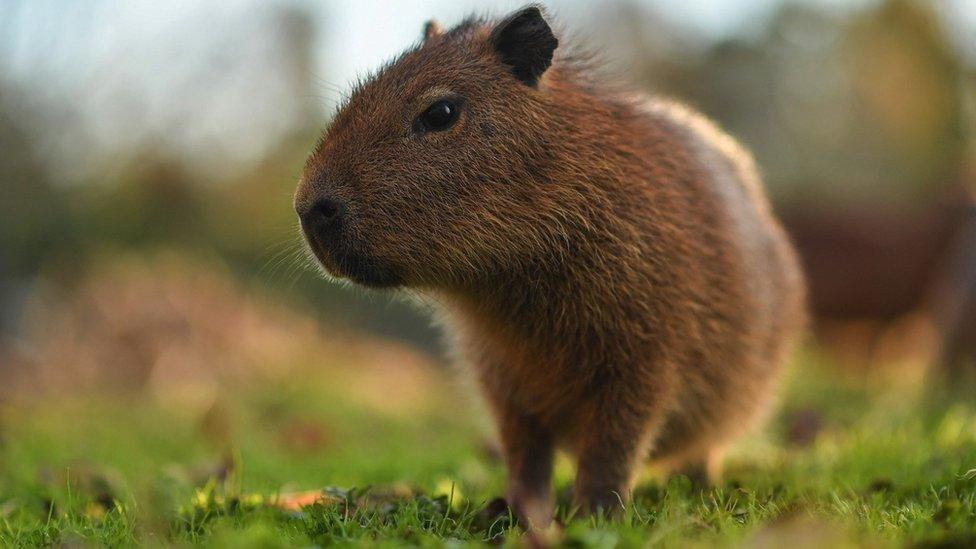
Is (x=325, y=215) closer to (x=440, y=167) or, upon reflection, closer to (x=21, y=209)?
(x=440, y=167)

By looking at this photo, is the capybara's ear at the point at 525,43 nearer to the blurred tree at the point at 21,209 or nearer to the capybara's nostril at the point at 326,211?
the capybara's nostril at the point at 326,211

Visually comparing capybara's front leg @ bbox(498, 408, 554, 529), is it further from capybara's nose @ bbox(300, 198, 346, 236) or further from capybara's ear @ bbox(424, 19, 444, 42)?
capybara's ear @ bbox(424, 19, 444, 42)

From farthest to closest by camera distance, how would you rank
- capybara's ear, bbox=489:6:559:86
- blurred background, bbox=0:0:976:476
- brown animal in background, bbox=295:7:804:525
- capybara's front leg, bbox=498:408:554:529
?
blurred background, bbox=0:0:976:476
capybara's front leg, bbox=498:408:554:529
capybara's ear, bbox=489:6:559:86
brown animal in background, bbox=295:7:804:525

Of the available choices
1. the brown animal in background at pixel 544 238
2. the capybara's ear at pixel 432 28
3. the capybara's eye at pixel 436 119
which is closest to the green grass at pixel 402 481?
the brown animal in background at pixel 544 238

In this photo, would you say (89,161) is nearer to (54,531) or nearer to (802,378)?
(802,378)

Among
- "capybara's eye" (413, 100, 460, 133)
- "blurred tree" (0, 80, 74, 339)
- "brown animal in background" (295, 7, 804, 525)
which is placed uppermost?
"capybara's eye" (413, 100, 460, 133)

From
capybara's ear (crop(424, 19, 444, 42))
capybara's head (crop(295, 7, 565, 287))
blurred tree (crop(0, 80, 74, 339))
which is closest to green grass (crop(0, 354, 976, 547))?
capybara's head (crop(295, 7, 565, 287))

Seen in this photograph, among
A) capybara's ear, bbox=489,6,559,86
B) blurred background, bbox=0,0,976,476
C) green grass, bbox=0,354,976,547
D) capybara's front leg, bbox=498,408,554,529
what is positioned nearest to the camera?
green grass, bbox=0,354,976,547

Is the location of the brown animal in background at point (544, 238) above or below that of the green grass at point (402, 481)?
above
